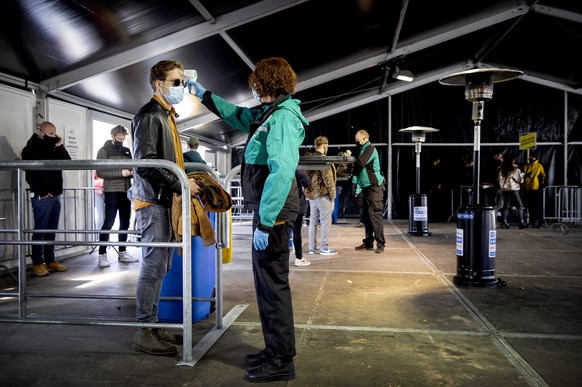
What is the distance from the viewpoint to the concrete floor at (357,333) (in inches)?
97.0

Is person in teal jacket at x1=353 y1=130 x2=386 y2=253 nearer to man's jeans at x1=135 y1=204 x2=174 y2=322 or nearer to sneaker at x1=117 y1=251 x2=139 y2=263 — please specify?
sneaker at x1=117 y1=251 x2=139 y2=263

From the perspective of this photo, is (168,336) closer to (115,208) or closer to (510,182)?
(115,208)

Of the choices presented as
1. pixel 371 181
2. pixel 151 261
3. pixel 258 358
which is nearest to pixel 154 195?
pixel 151 261

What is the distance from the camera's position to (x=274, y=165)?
2.28 metres

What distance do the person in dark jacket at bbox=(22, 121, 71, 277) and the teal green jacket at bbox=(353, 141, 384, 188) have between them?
13.7 feet

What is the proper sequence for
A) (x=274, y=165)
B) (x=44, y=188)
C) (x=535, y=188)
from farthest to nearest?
(x=535, y=188) → (x=44, y=188) → (x=274, y=165)

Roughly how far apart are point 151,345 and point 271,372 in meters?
0.87

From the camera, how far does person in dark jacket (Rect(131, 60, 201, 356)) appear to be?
2.74 m

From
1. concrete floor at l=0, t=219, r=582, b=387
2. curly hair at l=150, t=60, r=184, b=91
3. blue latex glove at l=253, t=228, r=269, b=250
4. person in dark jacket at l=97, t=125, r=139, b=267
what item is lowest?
concrete floor at l=0, t=219, r=582, b=387

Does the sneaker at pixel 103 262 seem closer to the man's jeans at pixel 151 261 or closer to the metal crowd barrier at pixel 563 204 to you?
the man's jeans at pixel 151 261

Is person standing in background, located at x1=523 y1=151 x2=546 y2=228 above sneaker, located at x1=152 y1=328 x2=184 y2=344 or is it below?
above

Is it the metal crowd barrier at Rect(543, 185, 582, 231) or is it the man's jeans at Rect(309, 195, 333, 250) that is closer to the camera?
the man's jeans at Rect(309, 195, 333, 250)

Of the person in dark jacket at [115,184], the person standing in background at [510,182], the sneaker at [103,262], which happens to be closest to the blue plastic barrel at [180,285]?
the sneaker at [103,262]

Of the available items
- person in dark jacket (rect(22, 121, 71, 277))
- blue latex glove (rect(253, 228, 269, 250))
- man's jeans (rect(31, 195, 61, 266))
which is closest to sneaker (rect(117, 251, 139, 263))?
person in dark jacket (rect(22, 121, 71, 277))
